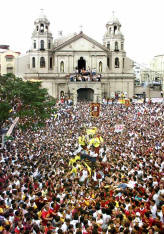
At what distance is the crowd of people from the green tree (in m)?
1.85

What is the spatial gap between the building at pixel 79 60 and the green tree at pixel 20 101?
30.0 meters

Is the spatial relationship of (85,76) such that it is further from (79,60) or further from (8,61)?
(8,61)

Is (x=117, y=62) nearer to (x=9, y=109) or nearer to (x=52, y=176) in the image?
Result: (x=9, y=109)

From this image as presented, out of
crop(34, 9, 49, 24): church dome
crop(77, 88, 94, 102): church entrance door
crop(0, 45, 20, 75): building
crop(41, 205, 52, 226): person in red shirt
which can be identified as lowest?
crop(41, 205, 52, 226): person in red shirt

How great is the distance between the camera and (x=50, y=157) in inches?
802

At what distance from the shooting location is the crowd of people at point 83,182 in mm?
9844

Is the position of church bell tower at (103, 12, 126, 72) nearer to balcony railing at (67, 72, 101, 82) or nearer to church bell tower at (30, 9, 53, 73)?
balcony railing at (67, 72, 101, 82)

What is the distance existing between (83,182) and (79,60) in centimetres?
4928

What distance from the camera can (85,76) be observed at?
188ft

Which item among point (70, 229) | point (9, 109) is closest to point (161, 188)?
point (70, 229)

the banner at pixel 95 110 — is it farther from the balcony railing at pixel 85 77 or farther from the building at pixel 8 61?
the building at pixel 8 61

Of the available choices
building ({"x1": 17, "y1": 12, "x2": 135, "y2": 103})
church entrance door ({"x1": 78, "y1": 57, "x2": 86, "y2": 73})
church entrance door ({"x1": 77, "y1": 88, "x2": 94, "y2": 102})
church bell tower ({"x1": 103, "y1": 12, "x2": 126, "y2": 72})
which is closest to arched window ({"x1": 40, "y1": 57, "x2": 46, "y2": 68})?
building ({"x1": 17, "y1": 12, "x2": 135, "y2": 103})

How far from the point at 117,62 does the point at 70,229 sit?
2215 inches

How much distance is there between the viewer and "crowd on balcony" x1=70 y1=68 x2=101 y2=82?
187 ft
